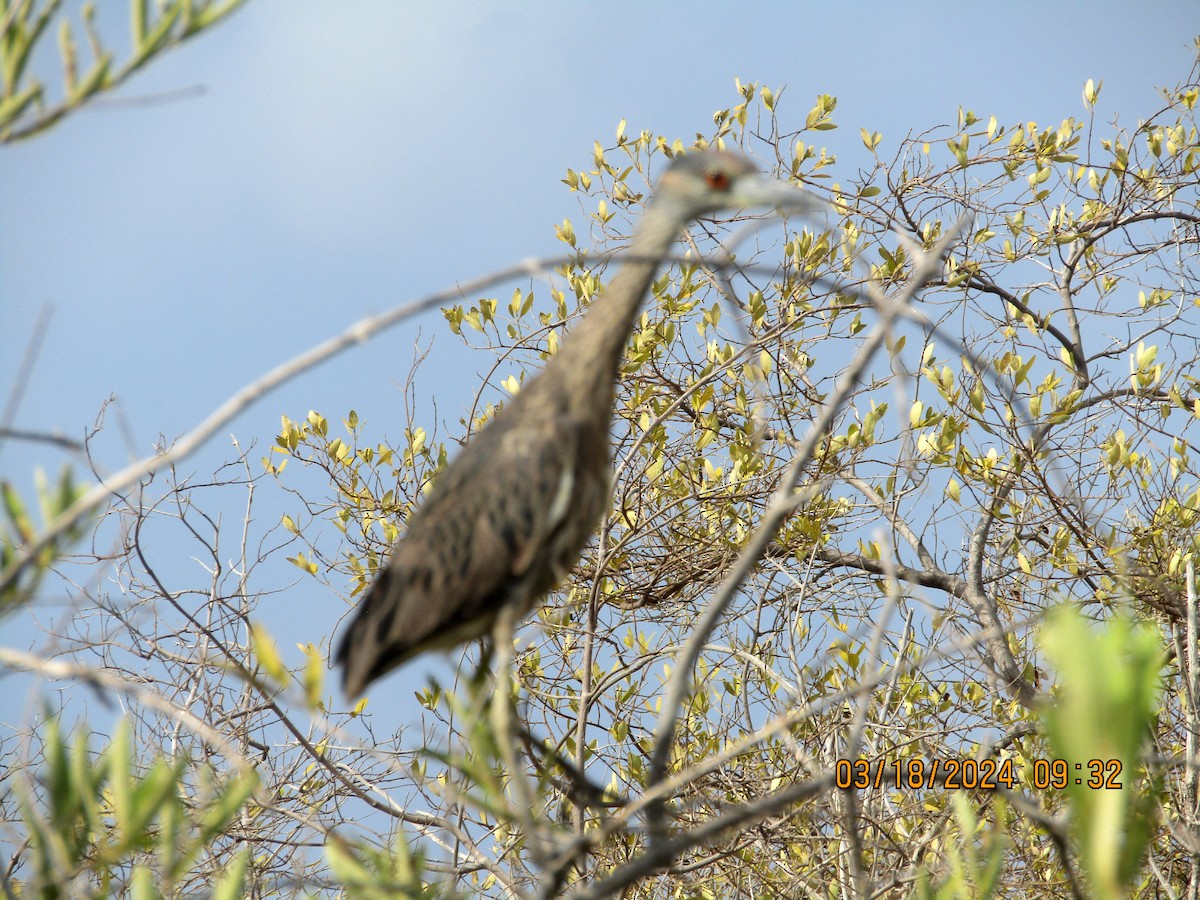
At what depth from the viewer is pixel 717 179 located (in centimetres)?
296

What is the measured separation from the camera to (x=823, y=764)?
3.97 m

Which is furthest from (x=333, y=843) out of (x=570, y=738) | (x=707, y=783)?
(x=707, y=783)

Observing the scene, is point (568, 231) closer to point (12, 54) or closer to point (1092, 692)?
point (12, 54)

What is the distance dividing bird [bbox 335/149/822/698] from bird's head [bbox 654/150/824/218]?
9cm

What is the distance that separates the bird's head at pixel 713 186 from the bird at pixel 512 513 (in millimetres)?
86

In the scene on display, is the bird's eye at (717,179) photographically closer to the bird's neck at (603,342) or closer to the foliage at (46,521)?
the bird's neck at (603,342)

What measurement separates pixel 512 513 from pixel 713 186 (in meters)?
1.12

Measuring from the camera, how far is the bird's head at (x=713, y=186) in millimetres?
2912

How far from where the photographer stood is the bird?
257cm

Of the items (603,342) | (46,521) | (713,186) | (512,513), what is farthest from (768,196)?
(46,521)

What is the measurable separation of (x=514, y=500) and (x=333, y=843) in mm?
1039
